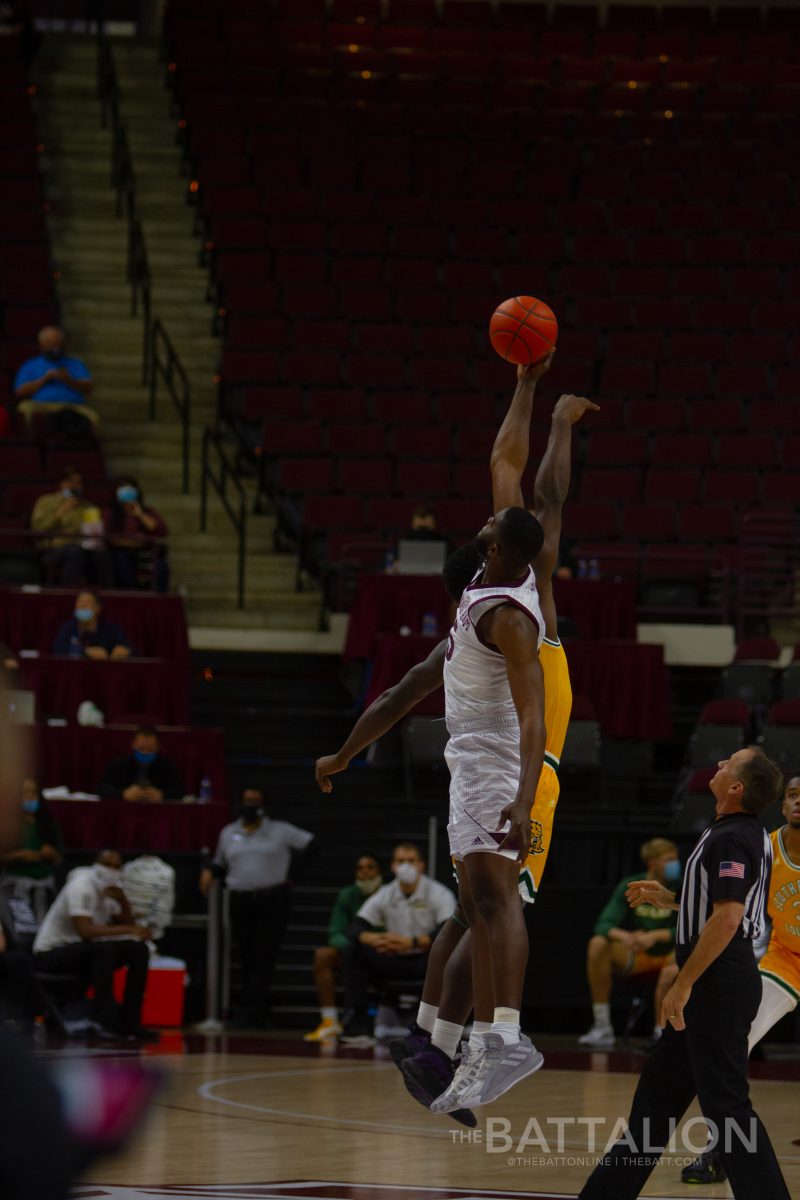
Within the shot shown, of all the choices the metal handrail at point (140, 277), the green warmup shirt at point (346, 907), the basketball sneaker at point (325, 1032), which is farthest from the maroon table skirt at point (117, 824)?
the metal handrail at point (140, 277)

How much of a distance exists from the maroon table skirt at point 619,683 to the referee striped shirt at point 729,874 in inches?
351

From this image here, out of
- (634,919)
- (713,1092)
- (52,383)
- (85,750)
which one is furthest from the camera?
(52,383)

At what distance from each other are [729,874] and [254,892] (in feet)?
25.3

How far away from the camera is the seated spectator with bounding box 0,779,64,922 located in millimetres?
11984

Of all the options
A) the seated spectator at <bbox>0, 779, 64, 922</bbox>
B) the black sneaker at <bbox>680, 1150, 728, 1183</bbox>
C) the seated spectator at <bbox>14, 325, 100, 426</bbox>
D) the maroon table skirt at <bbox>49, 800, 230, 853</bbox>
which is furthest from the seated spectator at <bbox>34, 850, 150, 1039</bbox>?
the seated spectator at <bbox>14, 325, 100, 426</bbox>

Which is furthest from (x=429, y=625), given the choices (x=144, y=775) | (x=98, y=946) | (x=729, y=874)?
(x=729, y=874)

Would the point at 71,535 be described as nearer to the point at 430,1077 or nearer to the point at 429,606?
the point at 429,606


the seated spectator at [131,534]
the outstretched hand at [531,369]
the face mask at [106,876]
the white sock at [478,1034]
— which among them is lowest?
the face mask at [106,876]

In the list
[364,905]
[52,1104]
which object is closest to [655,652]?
[364,905]

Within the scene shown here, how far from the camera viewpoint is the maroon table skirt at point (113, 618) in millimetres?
14219

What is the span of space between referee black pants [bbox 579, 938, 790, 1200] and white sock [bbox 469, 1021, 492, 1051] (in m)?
0.56

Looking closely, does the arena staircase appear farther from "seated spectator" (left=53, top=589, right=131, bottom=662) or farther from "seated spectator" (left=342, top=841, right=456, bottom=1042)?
"seated spectator" (left=342, top=841, right=456, bottom=1042)

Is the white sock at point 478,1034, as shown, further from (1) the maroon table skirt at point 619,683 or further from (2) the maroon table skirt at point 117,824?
(1) the maroon table skirt at point 619,683

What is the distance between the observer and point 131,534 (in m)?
15.7
